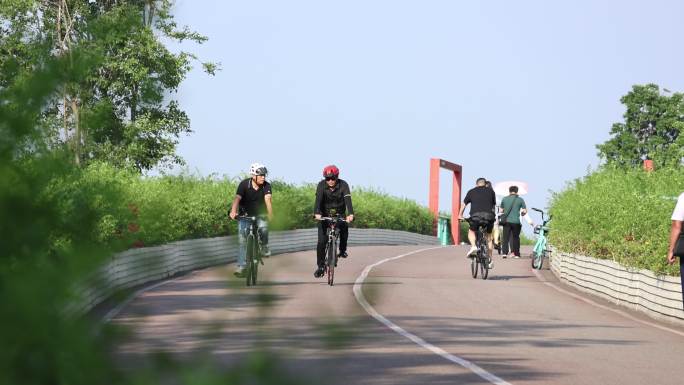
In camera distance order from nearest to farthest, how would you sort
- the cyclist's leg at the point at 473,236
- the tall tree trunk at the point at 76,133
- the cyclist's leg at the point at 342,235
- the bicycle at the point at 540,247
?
the tall tree trunk at the point at 76,133, the cyclist's leg at the point at 342,235, the cyclist's leg at the point at 473,236, the bicycle at the point at 540,247

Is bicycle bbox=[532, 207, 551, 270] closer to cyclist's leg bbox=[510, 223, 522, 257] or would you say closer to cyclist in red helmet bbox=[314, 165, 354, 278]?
cyclist's leg bbox=[510, 223, 522, 257]

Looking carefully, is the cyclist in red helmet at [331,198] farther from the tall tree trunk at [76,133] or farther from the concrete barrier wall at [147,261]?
the tall tree trunk at [76,133]

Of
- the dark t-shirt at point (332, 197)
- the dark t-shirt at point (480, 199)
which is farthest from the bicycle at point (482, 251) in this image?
the dark t-shirt at point (332, 197)

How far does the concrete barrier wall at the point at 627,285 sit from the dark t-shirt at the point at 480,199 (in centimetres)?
190

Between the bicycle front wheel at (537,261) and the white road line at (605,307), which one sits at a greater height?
the bicycle front wheel at (537,261)

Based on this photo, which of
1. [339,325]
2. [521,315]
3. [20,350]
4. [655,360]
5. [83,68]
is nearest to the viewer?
[20,350]

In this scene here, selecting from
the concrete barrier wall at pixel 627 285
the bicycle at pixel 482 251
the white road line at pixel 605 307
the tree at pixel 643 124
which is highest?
the tree at pixel 643 124

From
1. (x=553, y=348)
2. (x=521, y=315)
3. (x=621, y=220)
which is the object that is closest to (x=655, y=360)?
(x=553, y=348)

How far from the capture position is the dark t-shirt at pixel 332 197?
20.8m

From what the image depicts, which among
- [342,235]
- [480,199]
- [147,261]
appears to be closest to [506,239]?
[480,199]

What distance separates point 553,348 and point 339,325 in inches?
438

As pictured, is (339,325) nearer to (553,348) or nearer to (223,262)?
(223,262)

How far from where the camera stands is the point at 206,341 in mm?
2113

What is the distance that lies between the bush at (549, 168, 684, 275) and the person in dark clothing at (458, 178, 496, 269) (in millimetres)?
1853
